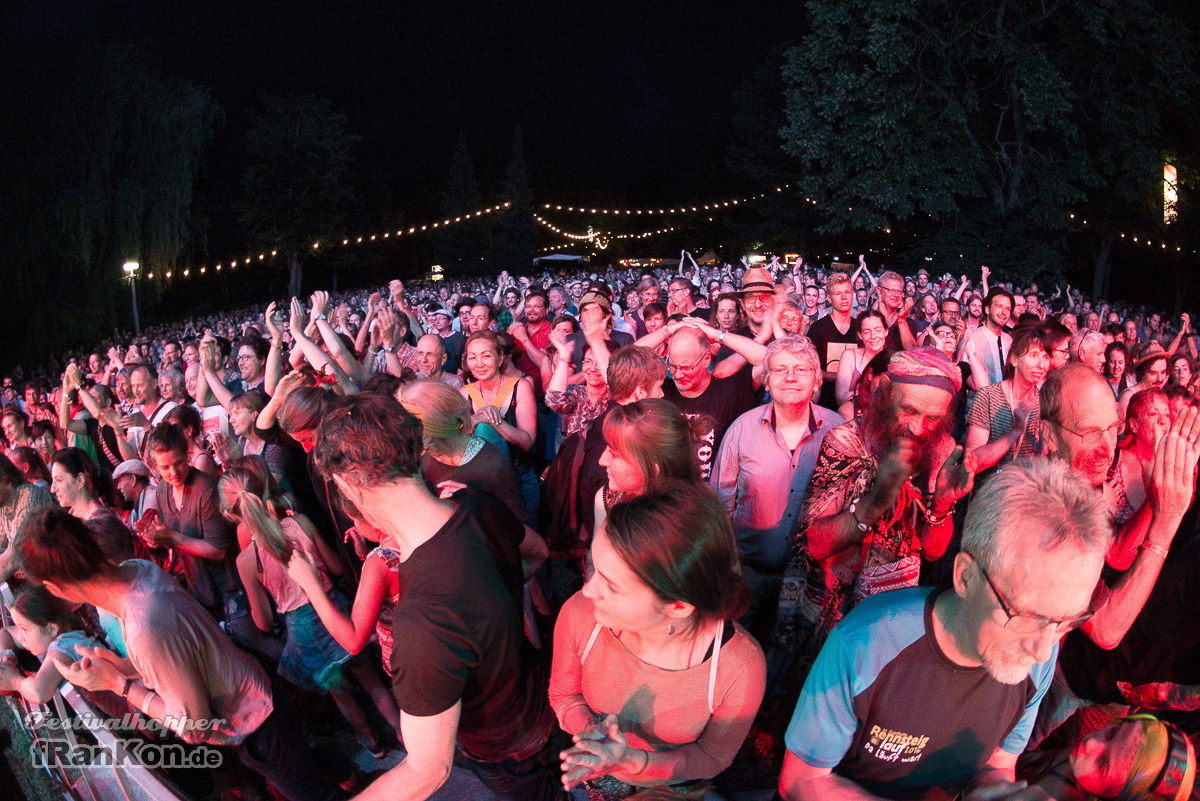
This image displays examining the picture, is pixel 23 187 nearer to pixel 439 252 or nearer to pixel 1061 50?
pixel 1061 50

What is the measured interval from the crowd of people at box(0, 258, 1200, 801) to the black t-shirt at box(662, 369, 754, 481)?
1 centimetres

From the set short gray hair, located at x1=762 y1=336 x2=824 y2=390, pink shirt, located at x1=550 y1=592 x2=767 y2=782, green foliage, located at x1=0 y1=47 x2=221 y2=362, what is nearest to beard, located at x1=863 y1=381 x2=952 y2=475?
short gray hair, located at x1=762 y1=336 x2=824 y2=390

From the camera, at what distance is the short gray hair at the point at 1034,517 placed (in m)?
1.30

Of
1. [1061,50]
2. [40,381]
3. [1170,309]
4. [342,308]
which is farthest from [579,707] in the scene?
[1170,309]

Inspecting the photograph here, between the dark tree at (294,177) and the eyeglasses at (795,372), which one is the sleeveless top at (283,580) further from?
the dark tree at (294,177)

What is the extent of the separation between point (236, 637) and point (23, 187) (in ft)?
61.9

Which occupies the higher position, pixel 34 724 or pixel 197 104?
pixel 197 104

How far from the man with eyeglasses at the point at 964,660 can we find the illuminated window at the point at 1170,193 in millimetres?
26791

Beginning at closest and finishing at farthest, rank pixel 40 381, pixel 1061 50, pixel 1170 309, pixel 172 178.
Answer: pixel 40 381 < pixel 172 178 < pixel 1061 50 < pixel 1170 309

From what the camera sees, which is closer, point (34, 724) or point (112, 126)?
point (34, 724)

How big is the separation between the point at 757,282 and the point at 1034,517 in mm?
3509

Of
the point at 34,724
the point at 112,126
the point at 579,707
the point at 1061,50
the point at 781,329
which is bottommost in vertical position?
the point at 34,724

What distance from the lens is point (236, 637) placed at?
3.07 m

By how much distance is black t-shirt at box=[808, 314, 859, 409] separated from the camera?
192 inches
